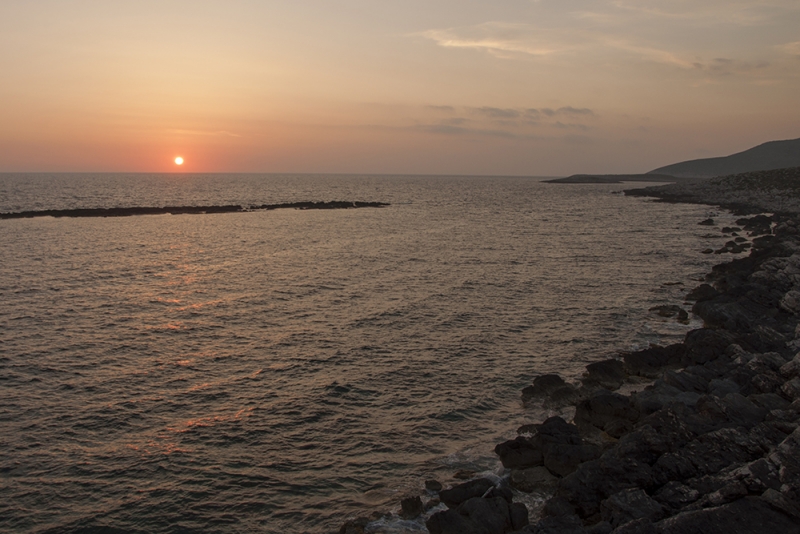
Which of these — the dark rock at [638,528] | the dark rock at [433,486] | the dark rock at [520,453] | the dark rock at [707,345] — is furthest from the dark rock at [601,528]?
the dark rock at [707,345]

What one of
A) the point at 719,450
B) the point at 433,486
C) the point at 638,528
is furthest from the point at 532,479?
the point at 719,450

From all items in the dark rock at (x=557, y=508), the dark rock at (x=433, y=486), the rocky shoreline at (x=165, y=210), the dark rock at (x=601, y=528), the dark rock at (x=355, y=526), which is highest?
the rocky shoreline at (x=165, y=210)

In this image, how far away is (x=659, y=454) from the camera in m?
14.0

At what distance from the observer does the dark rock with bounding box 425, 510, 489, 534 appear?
12234 mm

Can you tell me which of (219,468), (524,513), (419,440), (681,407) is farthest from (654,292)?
(219,468)

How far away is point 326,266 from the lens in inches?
1891

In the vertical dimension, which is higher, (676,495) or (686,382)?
(686,382)

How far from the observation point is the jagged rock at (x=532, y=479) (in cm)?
1472

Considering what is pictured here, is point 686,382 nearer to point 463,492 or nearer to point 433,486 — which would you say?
point 463,492

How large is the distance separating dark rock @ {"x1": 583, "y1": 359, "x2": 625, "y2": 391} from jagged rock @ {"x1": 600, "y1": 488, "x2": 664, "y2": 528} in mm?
9438

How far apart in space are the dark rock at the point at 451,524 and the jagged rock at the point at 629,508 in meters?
2.88

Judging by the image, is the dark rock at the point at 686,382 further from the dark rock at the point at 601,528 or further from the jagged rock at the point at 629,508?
the dark rock at the point at 601,528

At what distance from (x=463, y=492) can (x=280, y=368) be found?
1206cm

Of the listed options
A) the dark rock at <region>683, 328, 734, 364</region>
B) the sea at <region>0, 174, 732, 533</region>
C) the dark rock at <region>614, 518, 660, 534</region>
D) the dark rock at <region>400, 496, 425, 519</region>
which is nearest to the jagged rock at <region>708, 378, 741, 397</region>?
the dark rock at <region>683, 328, 734, 364</region>
